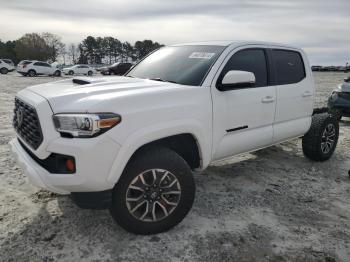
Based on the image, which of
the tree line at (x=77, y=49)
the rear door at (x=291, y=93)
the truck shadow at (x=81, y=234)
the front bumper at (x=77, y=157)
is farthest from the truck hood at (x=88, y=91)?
the tree line at (x=77, y=49)

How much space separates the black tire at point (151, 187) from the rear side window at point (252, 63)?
135cm

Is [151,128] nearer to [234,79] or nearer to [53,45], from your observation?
[234,79]

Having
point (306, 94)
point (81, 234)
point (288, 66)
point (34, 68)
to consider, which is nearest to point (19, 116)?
point (81, 234)

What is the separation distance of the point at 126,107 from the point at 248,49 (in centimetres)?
212

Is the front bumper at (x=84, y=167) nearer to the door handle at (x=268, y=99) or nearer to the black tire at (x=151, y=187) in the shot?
the black tire at (x=151, y=187)

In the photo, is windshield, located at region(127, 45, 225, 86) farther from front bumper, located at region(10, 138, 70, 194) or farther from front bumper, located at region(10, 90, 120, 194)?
front bumper, located at region(10, 138, 70, 194)

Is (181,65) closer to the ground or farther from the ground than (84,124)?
farther from the ground

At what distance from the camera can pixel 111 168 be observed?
299 cm

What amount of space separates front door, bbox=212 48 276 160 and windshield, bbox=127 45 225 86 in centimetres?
20

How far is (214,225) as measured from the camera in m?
3.72

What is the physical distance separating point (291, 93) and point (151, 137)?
2.65m

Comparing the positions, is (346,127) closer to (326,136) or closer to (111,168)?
(326,136)

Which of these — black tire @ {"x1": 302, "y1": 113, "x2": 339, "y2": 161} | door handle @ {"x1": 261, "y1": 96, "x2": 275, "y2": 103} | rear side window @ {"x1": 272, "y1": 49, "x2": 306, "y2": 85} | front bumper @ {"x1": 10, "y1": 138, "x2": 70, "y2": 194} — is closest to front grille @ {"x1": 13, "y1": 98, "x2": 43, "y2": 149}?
front bumper @ {"x1": 10, "y1": 138, "x2": 70, "y2": 194}

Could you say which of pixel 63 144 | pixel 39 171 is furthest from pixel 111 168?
pixel 39 171
